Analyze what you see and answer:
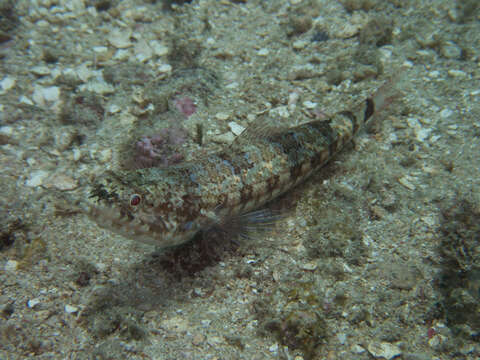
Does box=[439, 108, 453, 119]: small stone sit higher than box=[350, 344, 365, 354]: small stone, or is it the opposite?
box=[439, 108, 453, 119]: small stone

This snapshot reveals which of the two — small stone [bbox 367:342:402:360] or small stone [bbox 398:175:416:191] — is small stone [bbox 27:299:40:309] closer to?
small stone [bbox 367:342:402:360]

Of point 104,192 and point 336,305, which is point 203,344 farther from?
point 104,192

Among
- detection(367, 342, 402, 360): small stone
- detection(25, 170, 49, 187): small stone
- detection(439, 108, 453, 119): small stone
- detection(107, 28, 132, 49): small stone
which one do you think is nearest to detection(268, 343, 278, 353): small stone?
detection(367, 342, 402, 360): small stone

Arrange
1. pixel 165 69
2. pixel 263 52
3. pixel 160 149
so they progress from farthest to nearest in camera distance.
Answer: pixel 263 52 < pixel 165 69 < pixel 160 149

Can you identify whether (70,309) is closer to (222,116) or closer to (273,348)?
(273,348)

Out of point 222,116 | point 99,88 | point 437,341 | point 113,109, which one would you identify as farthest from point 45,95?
point 437,341

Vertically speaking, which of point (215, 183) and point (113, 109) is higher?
point (215, 183)

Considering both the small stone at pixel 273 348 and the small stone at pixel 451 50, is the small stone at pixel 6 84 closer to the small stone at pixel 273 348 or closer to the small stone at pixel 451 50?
the small stone at pixel 273 348
